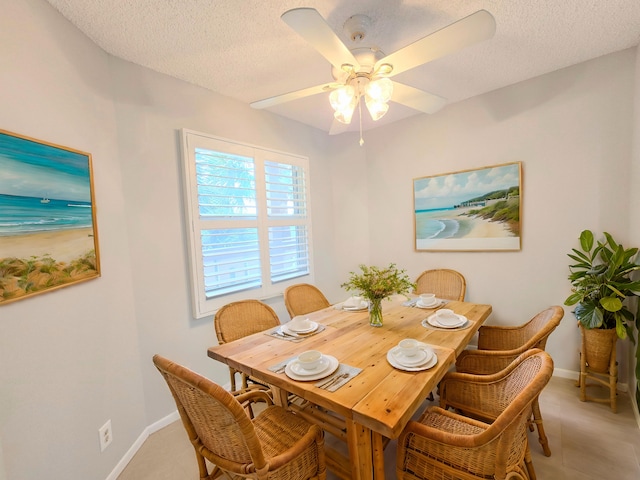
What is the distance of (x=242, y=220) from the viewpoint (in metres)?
2.63

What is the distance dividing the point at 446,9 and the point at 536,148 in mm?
1642

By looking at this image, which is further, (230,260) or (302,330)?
(230,260)

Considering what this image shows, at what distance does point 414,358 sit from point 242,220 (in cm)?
191

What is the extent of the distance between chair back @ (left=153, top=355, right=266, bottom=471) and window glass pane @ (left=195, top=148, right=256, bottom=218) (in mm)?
1556

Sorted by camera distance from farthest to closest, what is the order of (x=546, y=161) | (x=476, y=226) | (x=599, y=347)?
(x=476, y=226)
(x=546, y=161)
(x=599, y=347)

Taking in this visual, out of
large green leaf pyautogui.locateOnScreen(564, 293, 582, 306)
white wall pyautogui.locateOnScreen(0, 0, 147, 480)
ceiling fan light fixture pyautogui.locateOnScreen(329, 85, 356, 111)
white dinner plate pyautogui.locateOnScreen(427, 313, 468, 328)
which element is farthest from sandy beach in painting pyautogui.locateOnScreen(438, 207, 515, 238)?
white wall pyautogui.locateOnScreen(0, 0, 147, 480)

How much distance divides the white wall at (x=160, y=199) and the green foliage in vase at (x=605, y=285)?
0.21 meters

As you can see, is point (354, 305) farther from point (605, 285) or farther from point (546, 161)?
point (546, 161)

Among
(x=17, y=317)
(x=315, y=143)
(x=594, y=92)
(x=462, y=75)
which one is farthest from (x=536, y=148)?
(x=17, y=317)

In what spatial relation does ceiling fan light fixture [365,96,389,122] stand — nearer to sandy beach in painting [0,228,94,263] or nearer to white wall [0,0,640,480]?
white wall [0,0,640,480]

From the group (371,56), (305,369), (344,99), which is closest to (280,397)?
(305,369)

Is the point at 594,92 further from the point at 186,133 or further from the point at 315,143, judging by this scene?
the point at 186,133

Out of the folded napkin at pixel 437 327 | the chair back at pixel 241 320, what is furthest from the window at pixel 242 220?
the folded napkin at pixel 437 327

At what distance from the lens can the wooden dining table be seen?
1089mm
